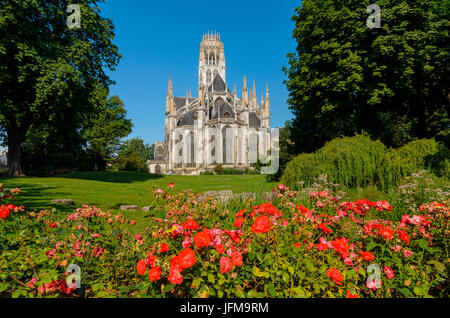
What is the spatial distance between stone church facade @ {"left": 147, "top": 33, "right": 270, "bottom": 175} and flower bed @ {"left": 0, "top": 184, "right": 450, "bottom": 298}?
4537cm

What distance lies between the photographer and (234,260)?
6.50 feet

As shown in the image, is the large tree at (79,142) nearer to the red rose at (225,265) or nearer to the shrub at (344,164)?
the shrub at (344,164)

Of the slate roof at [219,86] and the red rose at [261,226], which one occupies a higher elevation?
the slate roof at [219,86]

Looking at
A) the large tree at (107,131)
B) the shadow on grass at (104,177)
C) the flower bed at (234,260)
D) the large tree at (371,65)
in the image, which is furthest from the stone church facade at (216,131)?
the flower bed at (234,260)

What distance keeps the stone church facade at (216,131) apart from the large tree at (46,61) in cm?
3183

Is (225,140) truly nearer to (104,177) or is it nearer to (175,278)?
(104,177)

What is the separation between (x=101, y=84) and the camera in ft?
58.5

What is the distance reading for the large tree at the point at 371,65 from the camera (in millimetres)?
13297

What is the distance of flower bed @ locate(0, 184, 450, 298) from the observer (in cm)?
205

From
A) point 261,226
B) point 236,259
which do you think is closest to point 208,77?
point 261,226

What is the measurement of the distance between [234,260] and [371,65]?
1576cm

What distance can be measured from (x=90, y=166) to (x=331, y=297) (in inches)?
1498

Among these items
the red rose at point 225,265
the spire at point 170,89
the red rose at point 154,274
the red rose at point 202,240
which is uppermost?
the spire at point 170,89
